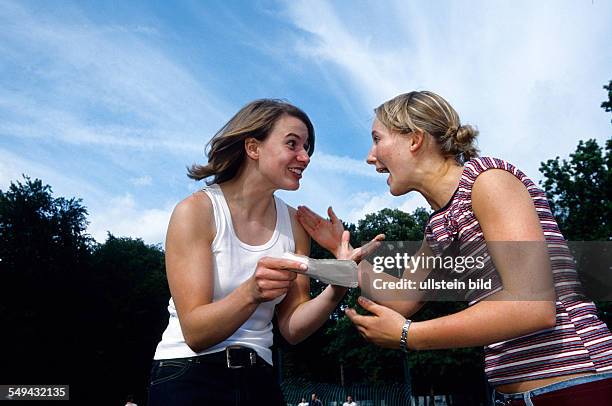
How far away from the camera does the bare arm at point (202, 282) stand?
298 centimetres

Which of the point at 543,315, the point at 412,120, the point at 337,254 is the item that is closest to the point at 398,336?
the point at 543,315

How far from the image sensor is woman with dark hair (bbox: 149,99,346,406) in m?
3.20

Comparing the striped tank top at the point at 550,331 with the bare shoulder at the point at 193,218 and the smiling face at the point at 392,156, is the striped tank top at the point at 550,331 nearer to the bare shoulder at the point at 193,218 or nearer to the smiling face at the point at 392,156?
the smiling face at the point at 392,156

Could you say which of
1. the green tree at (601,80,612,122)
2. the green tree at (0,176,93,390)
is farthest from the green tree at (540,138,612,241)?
the green tree at (0,176,93,390)

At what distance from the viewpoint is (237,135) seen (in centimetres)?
400

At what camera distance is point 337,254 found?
3.79 metres

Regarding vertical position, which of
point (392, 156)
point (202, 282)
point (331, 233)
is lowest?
point (202, 282)

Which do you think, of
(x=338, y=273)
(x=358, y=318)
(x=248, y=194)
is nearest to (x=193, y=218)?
(x=248, y=194)

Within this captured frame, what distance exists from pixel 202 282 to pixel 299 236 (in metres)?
0.93

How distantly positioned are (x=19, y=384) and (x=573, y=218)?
2891 centimetres

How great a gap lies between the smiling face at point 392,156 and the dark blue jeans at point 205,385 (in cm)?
135

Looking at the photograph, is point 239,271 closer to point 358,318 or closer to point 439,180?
point 358,318

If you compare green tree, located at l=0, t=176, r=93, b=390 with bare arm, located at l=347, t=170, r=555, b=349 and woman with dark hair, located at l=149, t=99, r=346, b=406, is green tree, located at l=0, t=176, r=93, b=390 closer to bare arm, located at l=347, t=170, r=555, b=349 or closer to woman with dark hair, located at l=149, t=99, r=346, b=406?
woman with dark hair, located at l=149, t=99, r=346, b=406

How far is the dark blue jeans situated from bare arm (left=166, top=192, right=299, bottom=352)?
13 cm
